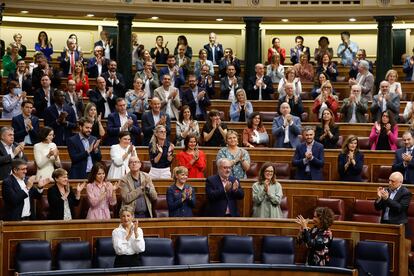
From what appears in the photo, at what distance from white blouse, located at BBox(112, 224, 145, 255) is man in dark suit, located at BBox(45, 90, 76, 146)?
3236mm

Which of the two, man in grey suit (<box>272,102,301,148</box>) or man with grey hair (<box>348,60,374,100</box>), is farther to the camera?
man with grey hair (<box>348,60,374,100</box>)

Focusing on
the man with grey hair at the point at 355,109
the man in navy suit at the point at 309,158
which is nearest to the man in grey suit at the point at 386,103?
the man with grey hair at the point at 355,109

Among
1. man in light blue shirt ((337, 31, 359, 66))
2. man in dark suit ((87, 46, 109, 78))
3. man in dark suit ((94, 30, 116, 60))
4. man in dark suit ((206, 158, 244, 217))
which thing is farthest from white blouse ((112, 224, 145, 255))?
man in light blue shirt ((337, 31, 359, 66))

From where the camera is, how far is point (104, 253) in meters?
9.41

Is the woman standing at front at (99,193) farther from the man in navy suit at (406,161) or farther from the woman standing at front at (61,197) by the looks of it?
→ the man in navy suit at (406,161)

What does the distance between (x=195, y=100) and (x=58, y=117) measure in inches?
82.0

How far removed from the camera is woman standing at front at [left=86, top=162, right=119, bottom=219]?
9758 millimetres

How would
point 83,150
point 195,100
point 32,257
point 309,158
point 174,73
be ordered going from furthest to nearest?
point 174,73, point 195,100, point 309,158, point 83,150, point 32,257

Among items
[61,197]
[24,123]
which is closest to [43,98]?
[24,123]

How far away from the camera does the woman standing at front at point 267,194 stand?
397 inches

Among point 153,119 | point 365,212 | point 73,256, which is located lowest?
point 73,256

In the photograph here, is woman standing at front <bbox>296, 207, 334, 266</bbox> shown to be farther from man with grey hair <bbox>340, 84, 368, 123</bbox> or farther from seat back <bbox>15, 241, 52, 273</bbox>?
man with grey hair <bbox>340, 84, 368, 123</bbox>

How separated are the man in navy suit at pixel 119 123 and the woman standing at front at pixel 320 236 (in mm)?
3418

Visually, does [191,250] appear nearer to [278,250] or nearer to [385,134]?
[278,250]
